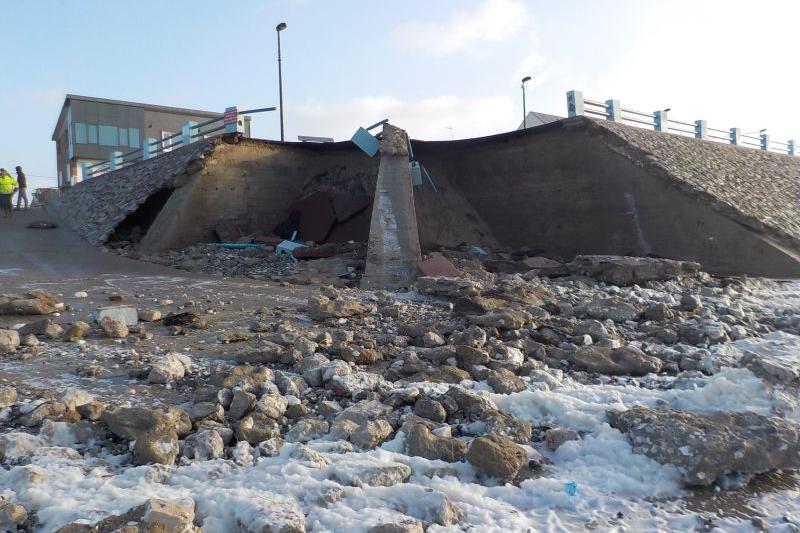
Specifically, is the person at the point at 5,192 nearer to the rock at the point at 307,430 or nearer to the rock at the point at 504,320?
the rock at the point at 504,320

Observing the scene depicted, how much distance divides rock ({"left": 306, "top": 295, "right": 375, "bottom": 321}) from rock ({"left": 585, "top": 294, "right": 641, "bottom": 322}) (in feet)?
9.05

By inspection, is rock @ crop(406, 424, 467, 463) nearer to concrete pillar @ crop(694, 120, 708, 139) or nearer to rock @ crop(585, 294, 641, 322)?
rock @ crop(585, 294, 641, 322)

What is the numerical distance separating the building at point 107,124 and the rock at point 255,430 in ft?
96.4

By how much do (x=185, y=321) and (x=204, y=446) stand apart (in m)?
3.29

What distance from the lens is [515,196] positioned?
14742mm

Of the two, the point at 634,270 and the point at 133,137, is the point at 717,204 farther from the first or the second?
the point at 133,137

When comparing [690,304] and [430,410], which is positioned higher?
[690,304]

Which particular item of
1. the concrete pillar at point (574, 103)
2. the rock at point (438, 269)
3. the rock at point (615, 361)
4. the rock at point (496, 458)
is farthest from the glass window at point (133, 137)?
the rock at point (496, 458)

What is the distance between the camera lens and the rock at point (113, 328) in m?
5.48

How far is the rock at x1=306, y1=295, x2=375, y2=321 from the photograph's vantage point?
6.66m

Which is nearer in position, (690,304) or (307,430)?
(307,430)

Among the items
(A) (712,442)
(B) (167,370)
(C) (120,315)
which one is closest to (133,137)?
(C) (120,315)

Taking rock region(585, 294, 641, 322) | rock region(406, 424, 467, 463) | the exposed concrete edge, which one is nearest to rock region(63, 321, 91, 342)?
rock region(406, 424, 467, 463)

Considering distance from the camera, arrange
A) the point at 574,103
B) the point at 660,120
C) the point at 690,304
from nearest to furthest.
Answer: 1. the point at 690,304
2. the point at 574,103
3. the point at 660,120
